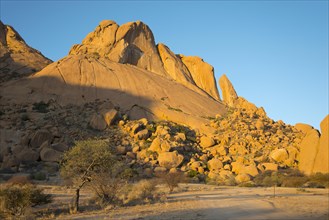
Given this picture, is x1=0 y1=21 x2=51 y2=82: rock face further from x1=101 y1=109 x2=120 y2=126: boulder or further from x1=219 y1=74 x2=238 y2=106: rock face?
Answer: x1=219 y1=74 x2=238 y2=106: rock face

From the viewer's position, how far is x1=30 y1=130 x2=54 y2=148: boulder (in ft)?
133

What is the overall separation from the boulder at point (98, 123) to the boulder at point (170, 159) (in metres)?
11.5

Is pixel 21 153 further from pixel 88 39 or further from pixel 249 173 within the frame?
pixel 88 39

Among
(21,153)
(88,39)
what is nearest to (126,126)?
(21,153)

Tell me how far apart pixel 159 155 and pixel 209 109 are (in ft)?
75.3

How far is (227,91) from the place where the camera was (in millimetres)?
74750

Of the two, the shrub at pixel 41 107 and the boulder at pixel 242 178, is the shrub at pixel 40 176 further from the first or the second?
the shrub at pixel 41 107

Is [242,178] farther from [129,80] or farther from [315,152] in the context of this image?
[129,80]

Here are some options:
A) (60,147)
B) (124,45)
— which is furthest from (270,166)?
(124,45)

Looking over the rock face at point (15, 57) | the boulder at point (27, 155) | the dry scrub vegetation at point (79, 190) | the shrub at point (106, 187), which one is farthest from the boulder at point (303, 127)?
the rock face at point (15, 57)

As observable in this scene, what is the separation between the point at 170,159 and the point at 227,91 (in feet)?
132

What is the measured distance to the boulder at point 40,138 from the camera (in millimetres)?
40594

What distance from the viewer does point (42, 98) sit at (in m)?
52.8

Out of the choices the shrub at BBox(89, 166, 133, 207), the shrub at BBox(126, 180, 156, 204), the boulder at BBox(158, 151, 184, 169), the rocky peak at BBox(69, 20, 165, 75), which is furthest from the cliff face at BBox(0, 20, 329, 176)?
the shrub at BBox(89, 166, 133, 207)
